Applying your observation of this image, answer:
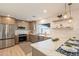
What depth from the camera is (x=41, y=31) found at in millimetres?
4766

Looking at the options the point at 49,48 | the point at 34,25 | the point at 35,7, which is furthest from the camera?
the point at 34,25

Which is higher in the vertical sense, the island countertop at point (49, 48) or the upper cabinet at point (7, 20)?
the upper cabinet at point (7, 20)

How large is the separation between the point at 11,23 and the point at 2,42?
4.76 ft

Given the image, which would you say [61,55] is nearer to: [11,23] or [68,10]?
[68,10]

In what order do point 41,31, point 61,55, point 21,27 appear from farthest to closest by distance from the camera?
point 41,31, point 21,27, point 61,55

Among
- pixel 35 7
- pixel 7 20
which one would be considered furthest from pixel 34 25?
pixel 35 7

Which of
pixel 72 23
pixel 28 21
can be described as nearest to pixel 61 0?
pixel 72 23

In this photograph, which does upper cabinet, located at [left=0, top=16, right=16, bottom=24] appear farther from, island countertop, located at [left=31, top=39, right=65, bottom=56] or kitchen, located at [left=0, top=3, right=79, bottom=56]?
island countertop, located at [left=31, top=39, right=65, bottom=56]

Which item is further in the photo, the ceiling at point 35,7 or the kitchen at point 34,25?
the kitchen at point 34,25

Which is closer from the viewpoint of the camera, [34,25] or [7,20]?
[7,20]

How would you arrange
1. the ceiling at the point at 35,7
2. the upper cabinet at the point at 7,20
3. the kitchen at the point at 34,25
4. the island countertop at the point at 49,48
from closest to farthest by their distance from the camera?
the island countertop at the point at 49,48
the ceiling at the point at 35,7
the kitchen at the point at 34,25
the upper cabinet at the point at 7,20

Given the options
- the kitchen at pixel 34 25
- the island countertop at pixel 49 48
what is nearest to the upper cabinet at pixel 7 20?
the kitchen at pixel 34 25

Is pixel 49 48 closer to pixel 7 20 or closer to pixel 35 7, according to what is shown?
pixel 35 7

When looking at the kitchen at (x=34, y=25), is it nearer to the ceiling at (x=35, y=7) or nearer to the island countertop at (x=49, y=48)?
the ceiling at (x=35, y=7)
